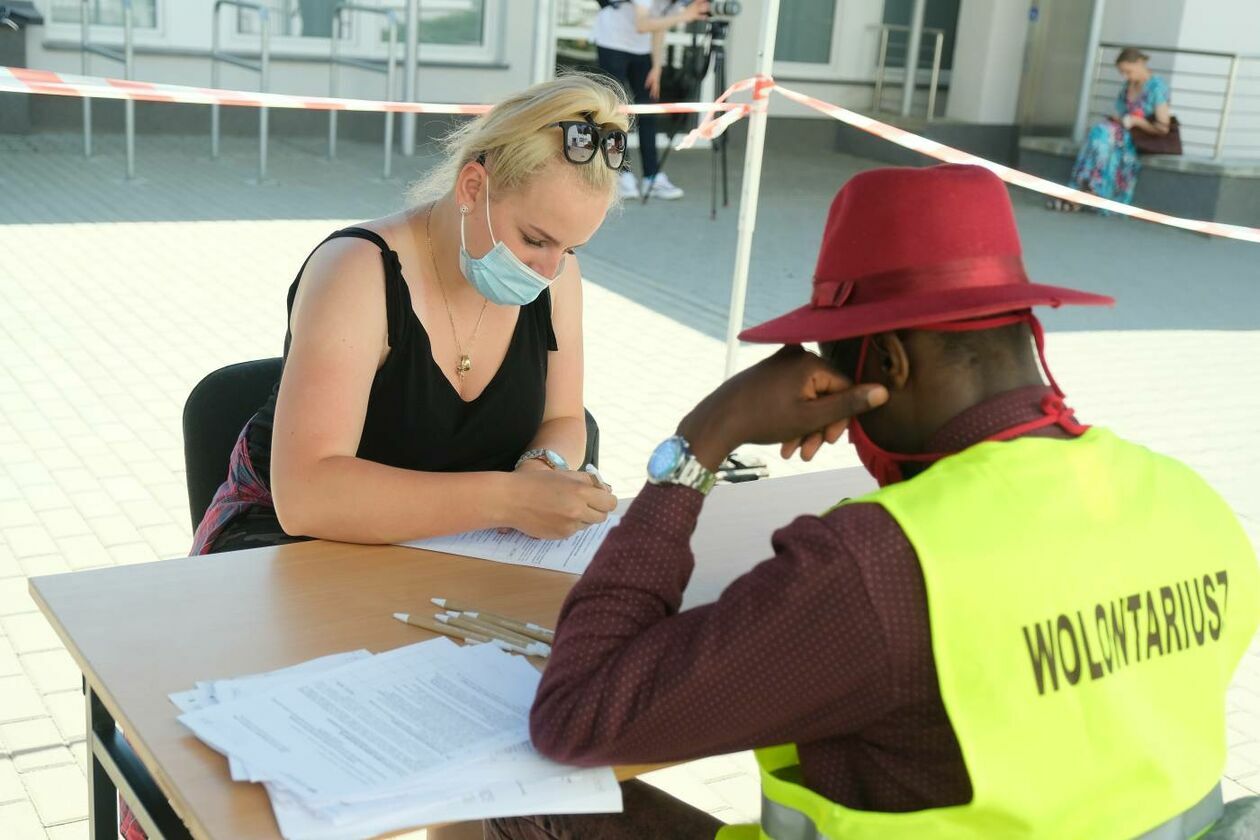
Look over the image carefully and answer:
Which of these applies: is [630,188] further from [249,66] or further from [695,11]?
[249,66]

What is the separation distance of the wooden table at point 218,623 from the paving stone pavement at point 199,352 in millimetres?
1094

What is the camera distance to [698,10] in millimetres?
8930

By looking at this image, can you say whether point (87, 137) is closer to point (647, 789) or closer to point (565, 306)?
point (565, 306)

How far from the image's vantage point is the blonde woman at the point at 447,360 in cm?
210

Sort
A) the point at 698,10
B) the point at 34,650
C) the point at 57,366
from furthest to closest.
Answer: the point at 698,10 → the point at 57,366 → the point at 34,650

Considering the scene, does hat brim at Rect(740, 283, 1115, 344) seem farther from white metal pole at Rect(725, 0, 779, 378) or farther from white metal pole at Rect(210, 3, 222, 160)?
white metal pole at Rect(210, 3, 222, 160)

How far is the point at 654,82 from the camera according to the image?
9.30 metres

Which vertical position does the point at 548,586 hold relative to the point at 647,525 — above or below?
below

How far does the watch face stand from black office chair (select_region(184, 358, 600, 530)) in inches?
47.9

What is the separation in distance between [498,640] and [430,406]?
0.71 meters

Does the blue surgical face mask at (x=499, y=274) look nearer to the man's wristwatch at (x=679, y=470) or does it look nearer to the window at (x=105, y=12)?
the man's wristwatch at (x=679, y=470)

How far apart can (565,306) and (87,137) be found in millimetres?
7841

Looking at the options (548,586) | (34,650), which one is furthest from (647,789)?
(34,650)

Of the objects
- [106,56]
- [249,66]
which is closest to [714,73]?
[249,66]
